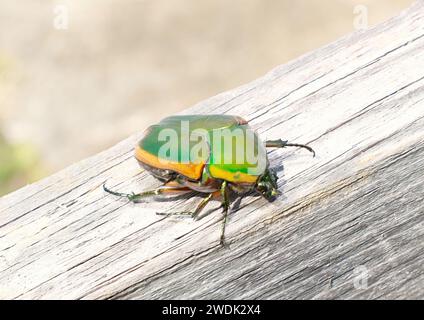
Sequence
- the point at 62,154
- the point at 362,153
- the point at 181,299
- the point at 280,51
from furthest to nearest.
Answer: the point at 280,51, the point at 62,154, the point at 362,153, the point at 181,299

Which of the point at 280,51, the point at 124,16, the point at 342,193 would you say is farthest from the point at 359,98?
the point at 124,16

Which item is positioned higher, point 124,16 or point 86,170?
point 86,170

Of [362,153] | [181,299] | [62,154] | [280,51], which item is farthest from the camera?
[280,51]

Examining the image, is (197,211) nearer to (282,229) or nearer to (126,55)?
(282,229)

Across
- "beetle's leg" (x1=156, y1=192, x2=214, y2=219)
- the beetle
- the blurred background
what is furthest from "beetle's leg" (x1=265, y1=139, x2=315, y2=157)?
the blurred background

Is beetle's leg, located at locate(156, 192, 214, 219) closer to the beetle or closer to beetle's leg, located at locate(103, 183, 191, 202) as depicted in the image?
the beetle

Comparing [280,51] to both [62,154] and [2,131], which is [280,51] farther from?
[2,131]

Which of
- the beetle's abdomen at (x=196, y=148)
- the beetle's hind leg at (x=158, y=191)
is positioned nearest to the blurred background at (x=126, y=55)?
the beetle's abdomen at (x=196, y=148)

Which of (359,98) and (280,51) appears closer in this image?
(359,98)
